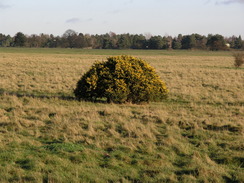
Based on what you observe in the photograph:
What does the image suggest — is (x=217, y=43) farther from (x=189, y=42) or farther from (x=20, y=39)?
(x=20, y=39)

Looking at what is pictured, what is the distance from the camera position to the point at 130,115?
40.8 feet

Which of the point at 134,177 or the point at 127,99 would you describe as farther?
the point at 127,99

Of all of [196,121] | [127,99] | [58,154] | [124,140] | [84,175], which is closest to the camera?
[84,175]

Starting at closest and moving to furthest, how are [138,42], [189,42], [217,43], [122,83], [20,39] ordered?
[122,83] → [217,43] → [189,42] → [20,39] → [138,42]

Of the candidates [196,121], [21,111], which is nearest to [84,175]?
[196,121]

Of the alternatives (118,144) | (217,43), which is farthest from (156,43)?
(118,144)

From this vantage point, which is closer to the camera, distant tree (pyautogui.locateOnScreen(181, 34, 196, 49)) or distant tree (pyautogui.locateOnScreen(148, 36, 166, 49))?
distant tree (pyautogui.locateOnScreen(148, 36, 166, 49))

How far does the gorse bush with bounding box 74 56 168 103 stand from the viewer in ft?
49.2

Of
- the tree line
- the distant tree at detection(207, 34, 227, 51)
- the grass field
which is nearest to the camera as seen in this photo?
the grass field

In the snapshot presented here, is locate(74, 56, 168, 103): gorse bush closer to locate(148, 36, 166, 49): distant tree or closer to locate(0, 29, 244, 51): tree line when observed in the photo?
locate(0, 29, 244, 51): tree line

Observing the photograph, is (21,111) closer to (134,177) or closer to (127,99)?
(127,99)

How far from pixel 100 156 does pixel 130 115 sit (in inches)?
191

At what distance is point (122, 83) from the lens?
14.9m

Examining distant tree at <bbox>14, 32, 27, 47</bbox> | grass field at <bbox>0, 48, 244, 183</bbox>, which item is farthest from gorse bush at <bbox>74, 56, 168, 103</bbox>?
distant tree at <bbox>14, 32, 27, 47</bbox>
